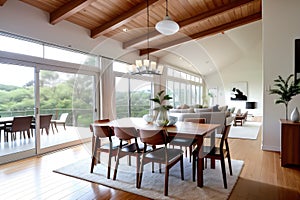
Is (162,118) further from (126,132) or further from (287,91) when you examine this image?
(287,91)

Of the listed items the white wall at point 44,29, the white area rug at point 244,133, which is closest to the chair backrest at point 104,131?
the white wall at point 44,29

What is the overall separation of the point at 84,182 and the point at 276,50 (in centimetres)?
456

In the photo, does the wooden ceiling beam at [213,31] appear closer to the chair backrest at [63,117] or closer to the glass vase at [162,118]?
the chair backrest at [63,117]

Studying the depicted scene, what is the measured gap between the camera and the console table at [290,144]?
3.45 metres

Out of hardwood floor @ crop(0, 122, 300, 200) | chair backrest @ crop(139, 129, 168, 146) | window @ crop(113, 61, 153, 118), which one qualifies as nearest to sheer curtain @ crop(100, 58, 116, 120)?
window @ crop(113, 61, 153, 118)

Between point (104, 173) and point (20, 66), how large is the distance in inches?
110

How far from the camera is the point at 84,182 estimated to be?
2854mm

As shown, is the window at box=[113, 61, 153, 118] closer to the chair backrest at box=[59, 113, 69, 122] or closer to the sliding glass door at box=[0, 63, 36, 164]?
the chair backrest at box=[59, 113, 69, 122]

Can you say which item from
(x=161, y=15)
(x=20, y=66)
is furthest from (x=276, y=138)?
(x=20, y=66)

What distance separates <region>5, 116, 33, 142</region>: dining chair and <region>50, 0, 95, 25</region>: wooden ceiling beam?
2.15 meters

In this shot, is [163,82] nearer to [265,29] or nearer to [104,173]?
[265,29]

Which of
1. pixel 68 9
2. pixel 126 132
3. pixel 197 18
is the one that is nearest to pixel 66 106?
pixel 68 9

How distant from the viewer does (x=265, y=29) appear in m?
4.44

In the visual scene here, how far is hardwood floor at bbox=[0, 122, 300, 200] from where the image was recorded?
2.47 metres
